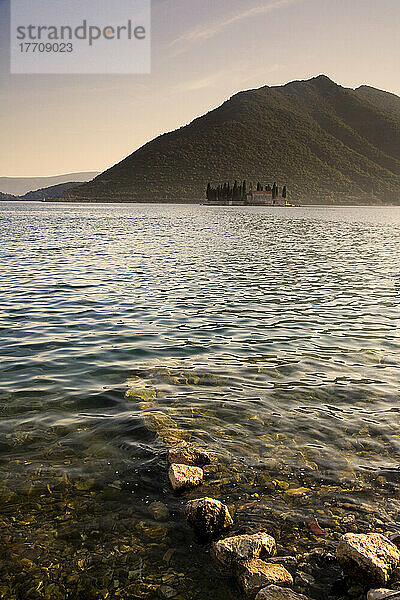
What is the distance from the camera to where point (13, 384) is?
39.3ft

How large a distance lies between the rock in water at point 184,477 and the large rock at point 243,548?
55.3 inches

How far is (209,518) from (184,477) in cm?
113

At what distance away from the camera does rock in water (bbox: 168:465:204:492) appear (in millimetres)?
7535

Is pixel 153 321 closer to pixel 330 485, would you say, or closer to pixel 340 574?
pixel 330 485

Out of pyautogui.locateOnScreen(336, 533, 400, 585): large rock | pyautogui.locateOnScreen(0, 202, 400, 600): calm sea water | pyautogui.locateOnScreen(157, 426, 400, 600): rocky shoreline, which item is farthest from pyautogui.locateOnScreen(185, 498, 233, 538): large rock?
pyautogui.locateOnScreen(336, 533, 400, 585): large rock

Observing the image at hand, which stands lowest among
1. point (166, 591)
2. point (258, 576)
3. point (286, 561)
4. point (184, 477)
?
point (166, 591)

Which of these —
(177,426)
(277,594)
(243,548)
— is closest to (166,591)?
(243,548)

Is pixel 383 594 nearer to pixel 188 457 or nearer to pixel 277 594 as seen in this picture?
pixel 277 594

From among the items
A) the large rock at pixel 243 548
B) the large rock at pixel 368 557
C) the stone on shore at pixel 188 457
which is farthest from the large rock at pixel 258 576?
the stone on shore at pixel 188 457

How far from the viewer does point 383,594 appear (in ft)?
17.0

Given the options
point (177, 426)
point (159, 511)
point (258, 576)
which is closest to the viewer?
point (258, 576)

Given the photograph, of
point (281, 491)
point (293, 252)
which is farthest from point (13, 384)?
point (293, 252)

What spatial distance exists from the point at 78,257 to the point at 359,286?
21.7 metres

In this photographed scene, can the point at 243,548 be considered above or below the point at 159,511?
above
